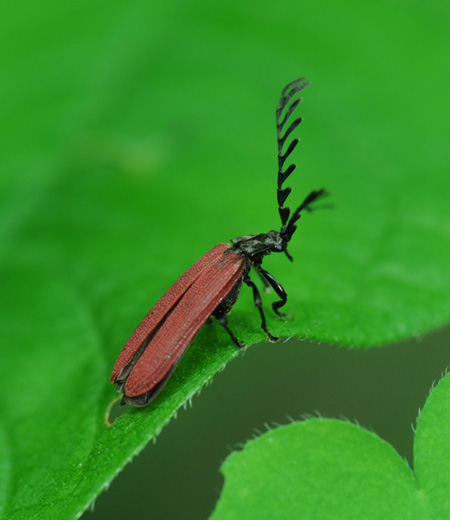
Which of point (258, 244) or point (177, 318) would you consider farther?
point (258, 244)

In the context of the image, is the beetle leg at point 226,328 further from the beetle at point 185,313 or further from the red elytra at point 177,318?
the red elytra at point 177,318

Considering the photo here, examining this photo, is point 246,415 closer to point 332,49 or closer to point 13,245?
point 13,245

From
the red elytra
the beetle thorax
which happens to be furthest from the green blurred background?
the red elytra

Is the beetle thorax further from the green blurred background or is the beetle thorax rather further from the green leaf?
the green leaf

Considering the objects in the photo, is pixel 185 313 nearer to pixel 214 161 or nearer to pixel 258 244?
pixel 258 244

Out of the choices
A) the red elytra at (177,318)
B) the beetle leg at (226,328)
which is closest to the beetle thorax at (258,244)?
the red elytra at (177,318)

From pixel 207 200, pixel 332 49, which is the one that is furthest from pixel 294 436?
pixel 332 49

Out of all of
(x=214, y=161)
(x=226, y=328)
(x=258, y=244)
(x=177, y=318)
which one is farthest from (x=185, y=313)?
(x=214, y=161)
